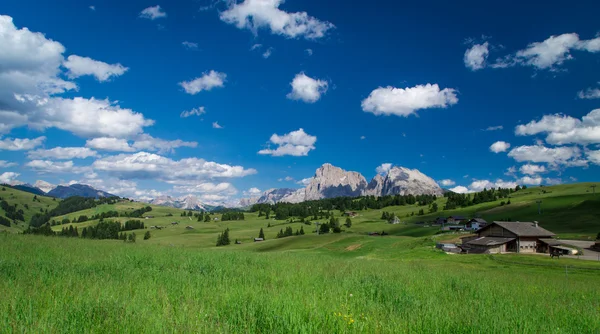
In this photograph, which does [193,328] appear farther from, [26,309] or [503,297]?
[503,297]

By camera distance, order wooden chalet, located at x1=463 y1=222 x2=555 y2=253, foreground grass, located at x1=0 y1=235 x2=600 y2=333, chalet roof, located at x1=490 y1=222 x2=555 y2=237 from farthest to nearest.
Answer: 1. chalet roof, located at x1=490 y1=222 x2=555 y2=237
2. wooden chalet, located at x1=463 y1=222 x2=555 y2=253
3. foreground grass, located at x1=0 y1=235 x2=600 y2=333

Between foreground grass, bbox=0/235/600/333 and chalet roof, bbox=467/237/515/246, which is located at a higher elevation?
foreground grass, bbox=0/235/600/333

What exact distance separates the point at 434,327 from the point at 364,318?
1.43 m

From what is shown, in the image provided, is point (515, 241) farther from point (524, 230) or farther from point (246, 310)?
point (246, 310)

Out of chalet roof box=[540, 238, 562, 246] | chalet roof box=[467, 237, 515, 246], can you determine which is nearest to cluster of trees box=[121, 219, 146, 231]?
chalet roof box=[467, 237, 515, 246]

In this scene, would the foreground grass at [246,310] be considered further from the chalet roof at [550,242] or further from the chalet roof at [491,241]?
the chalet roof at [550,242]

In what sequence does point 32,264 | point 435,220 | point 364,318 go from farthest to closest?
point 435,220, point 32,264, point 364,318

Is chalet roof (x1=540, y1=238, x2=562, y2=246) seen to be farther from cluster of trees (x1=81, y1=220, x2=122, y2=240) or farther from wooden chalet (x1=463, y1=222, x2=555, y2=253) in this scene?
cluster of trees (x1=81, y1=220, x2=122, y2=240)

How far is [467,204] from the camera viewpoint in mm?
196500

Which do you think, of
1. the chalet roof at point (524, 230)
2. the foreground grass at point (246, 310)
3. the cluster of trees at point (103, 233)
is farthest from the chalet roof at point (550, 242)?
the cluster of trees at point (103, 233)

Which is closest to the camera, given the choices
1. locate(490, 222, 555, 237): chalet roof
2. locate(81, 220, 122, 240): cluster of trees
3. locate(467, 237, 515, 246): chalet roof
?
locate(467, 237, 515, 246): chalet roof

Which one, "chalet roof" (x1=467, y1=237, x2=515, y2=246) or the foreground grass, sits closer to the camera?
the foreground grass

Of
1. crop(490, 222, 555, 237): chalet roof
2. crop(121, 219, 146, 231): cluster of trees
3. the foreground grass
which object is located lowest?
crop(121, 219, 146, 231): cluster of trees

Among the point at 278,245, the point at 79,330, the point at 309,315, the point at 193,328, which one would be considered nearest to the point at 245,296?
the point at 309,315
